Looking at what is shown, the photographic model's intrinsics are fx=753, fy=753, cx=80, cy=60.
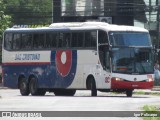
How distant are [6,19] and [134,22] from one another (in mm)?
14843

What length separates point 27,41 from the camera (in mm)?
38156

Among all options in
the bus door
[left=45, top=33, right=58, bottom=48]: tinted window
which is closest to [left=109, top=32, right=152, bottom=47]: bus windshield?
the bus door

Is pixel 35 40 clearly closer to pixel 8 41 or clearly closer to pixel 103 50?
pixel 8 41

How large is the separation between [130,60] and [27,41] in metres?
6.18

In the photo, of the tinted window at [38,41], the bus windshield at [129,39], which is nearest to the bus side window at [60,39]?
the tinted window at [38,41]

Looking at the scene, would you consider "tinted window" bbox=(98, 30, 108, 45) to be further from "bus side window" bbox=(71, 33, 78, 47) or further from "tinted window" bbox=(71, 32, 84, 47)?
"bus side window" bbox=(71, 33, 78, 47)

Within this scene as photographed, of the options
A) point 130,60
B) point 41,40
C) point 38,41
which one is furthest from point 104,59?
point 38,41

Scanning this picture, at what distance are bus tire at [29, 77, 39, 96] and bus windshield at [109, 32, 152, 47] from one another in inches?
211

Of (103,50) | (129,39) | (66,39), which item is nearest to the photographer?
(103,50)

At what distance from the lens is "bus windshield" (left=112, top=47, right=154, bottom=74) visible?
1355 inches

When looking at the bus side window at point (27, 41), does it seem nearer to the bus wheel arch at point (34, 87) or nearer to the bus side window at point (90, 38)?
the bus wheel arch at point (34, 87)

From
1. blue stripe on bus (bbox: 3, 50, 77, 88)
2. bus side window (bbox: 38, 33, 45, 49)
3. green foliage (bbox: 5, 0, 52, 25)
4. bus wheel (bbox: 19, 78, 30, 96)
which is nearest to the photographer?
blue stripe on bus (bbox: 3, 50, 77, 88)

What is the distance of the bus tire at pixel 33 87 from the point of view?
124ft

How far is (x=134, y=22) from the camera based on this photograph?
6316 cm
